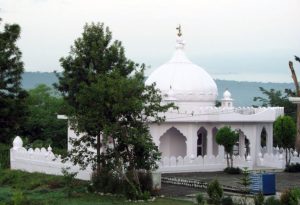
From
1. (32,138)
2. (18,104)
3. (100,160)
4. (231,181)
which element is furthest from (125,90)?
(32,138)

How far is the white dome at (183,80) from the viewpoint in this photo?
1299 inches

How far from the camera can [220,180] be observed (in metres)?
26.9

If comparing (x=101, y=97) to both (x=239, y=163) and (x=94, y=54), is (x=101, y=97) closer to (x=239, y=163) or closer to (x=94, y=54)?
(x=94, y=54)

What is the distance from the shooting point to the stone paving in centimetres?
2406

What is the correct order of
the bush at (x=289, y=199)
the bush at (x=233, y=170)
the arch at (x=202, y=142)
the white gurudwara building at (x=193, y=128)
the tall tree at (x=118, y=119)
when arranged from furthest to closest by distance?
the arch at (x=202, y=142) < the white gurudwara building at (x=193, y=128) < the bush at (x=233, y=170) < the tall tree at (x=118, y=119) < the bush at (x=289, y=199)

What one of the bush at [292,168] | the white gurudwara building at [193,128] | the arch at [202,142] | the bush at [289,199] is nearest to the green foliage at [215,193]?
the bush at [289,199]

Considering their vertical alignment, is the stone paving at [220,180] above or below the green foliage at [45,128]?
below

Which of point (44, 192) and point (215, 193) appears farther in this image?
point (44, 192)

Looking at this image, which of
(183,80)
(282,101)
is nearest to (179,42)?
(183,80)

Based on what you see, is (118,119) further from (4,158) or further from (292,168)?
(4,158)

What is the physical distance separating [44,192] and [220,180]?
6.98m

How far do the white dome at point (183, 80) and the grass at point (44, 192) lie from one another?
7.84m

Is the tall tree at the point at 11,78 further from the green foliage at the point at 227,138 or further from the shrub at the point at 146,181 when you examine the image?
the shrub at the point at 146,181

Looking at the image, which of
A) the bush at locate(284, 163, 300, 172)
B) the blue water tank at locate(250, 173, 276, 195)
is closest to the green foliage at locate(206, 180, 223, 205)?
the blue water tank at locate(250, 173, 276, 195)
